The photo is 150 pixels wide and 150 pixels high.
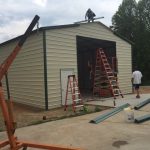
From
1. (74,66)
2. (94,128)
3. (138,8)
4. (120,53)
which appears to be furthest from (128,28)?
(94,128)

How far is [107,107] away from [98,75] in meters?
5.91

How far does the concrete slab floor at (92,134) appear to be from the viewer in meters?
7.76

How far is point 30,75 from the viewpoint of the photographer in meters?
16.1

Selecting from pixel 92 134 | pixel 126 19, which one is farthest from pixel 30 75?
pixel 126 19

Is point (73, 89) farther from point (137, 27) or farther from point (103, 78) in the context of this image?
point (137, 27)

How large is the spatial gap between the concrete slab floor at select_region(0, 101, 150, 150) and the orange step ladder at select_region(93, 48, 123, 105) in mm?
6923

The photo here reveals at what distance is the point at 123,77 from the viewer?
20.5 metres

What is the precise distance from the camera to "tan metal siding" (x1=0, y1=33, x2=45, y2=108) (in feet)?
49.4

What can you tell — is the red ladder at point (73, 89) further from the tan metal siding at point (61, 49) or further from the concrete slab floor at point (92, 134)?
the concrete slab floor at point (92, 134)

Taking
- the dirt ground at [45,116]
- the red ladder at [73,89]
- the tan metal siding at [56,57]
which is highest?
the tan metal siding at [56,57]

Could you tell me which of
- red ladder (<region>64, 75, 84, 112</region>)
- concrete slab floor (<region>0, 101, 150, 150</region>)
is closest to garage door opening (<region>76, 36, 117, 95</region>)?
red ladder (<region>64, 75, 84, 112</region>)

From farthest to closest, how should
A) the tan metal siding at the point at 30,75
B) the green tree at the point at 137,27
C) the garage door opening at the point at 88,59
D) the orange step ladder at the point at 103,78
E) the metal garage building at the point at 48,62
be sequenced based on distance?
the green tree at the point at 137,27, the garage door opening at the point at 88,59, the orange step ladder at the point at 103,78, the tan metal siding at the point at 30,75, the metal garage building at the point at 48,62

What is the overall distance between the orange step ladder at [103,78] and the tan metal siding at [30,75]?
14.5 ft

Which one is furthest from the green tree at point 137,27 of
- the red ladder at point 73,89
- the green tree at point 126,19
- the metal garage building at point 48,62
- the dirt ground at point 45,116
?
the dirt ground at point 45,116
